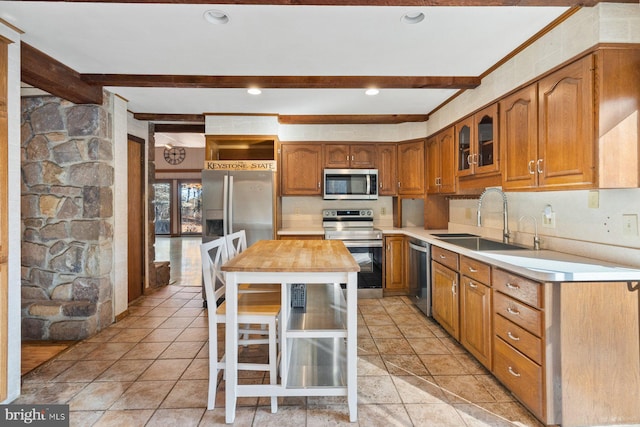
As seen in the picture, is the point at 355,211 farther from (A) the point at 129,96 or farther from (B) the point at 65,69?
(B) the point at 65,69

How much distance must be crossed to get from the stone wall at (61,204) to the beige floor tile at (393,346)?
2721 mm

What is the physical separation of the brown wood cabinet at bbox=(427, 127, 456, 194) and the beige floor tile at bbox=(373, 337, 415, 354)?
172cm

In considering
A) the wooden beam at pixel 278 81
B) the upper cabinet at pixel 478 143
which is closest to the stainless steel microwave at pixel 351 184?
the upper cabinet at pixel 478 143

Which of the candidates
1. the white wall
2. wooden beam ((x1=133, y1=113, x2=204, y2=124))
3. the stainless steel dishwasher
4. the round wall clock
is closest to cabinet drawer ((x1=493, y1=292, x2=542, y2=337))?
the stainless steel dishwasher

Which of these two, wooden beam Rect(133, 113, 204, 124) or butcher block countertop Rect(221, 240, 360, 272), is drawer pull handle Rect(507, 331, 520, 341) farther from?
wooden beam Rect(133, 113, 204, 124)

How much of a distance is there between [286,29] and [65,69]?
2014 mm

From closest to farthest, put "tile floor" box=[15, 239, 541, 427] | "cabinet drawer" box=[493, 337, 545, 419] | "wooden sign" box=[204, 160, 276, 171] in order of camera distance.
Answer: "cabinet drawer" box=[493, 337, 545, 419], "tile floor" box=[15, 239, 541, 427], "wooden sign" box=[204, 160, 276, 171]

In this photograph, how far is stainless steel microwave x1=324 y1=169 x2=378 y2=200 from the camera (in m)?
4.31

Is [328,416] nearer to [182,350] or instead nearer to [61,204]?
[182,350]

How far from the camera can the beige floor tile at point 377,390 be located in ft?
6.54

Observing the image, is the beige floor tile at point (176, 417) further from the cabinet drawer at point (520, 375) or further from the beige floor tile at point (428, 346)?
the cabinet drawer at point (520, 375)

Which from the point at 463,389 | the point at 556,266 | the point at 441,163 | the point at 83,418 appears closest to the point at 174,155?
the point at 441,163

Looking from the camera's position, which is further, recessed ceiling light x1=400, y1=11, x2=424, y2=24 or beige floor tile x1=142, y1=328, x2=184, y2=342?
beige floor tile x1=142, y1=328, x2=184, y2=342

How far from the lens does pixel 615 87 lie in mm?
1741
